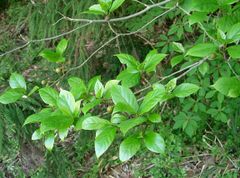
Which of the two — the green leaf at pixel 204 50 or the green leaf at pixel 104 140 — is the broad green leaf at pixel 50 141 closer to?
the green leaf at pixel 104 140

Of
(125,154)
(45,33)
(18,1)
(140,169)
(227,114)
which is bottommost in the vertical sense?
(140,169)

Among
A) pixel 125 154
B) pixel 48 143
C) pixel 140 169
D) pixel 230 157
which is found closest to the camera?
pixel 125 154

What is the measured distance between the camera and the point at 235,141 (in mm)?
3047

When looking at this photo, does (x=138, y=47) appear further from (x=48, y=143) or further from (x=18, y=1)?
(x=18, y=1)

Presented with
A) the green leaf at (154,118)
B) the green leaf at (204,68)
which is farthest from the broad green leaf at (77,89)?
the green leaf at (204,68)

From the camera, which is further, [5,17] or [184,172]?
[5,17]

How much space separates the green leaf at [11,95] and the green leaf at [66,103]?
22cm

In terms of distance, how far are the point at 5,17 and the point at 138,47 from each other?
3.27m

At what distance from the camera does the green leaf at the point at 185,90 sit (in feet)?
3.55

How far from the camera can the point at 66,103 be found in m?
1.10

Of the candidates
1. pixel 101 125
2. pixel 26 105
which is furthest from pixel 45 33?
pixel 101 125

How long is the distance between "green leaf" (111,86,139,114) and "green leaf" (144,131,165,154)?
0.08 meters

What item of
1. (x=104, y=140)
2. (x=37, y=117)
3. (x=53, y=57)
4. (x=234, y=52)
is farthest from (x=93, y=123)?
(x=53, y=57)

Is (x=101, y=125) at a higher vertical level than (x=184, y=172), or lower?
higher
